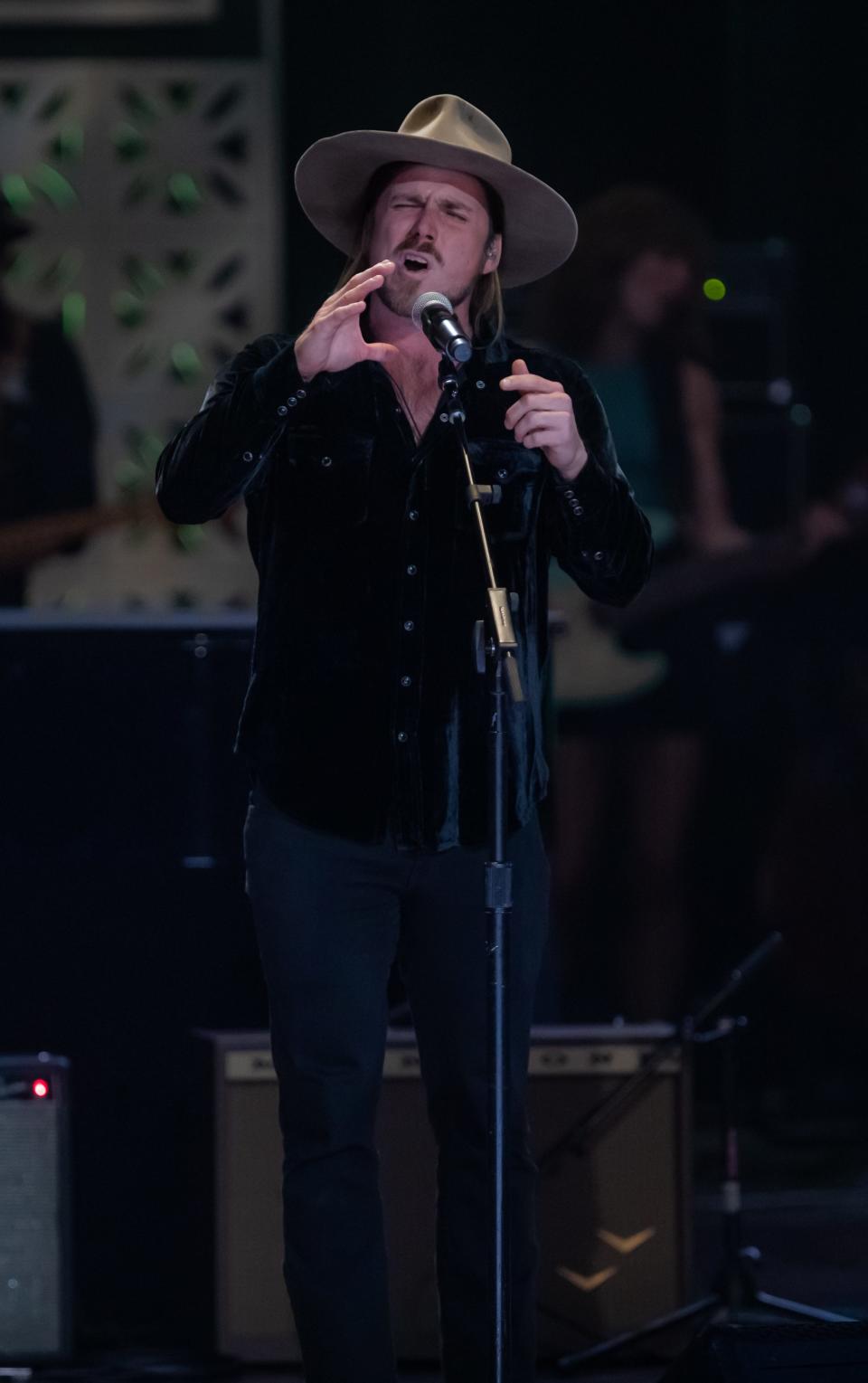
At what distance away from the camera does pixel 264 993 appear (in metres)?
3.00

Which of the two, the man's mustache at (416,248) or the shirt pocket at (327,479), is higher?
the man's mustache at (416,248)

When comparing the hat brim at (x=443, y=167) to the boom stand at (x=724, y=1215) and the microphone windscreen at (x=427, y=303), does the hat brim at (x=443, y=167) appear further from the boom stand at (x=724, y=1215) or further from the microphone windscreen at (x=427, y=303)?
the boom stand at (x=724, y=1215)

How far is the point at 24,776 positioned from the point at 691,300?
204cm

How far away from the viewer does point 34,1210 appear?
2809 mm

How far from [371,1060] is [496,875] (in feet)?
1.08

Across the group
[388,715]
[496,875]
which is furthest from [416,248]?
[496,875]

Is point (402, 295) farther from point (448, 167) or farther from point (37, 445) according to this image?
point (37, 445)

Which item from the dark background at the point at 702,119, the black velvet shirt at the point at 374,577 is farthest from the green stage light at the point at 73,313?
the black velvet shirt at the point at 374,577

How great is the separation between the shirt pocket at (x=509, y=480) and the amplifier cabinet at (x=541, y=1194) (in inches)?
38.4

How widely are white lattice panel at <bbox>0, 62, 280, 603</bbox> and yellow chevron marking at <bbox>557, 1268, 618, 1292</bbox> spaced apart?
183 cm

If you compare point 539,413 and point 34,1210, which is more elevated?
point 539,413

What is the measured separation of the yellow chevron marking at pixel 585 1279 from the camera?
113 inches

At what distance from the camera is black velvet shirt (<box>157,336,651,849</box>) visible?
2.15 m

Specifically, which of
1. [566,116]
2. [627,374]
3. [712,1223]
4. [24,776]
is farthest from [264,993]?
[566,116]
